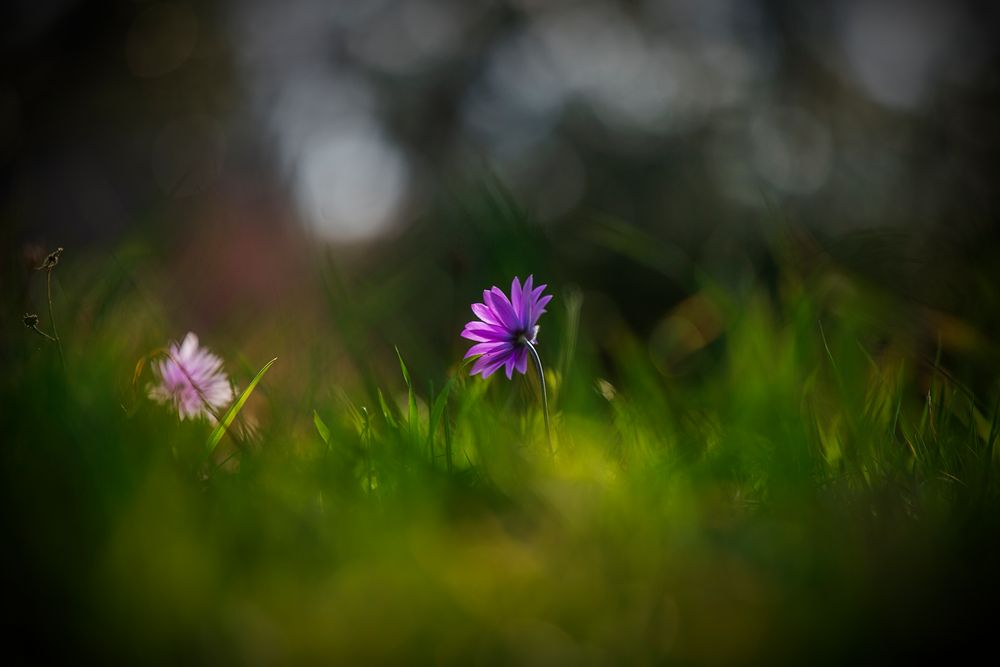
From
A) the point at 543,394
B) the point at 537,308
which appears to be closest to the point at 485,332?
the point at 537,308

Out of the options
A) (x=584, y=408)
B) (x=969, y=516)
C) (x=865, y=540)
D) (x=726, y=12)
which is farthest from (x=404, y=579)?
(x=726, y=12)

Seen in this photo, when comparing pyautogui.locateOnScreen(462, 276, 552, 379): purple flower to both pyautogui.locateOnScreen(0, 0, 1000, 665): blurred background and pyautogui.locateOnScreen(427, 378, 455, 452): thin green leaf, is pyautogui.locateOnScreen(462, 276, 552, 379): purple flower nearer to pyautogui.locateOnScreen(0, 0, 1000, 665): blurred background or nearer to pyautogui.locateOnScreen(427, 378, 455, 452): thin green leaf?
pyautogui.locateOnScreen(0, 0, 1000, 665): blurred background

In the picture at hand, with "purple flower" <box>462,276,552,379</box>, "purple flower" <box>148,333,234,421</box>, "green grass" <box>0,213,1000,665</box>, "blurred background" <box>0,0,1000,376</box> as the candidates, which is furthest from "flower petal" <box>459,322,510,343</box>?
"blurred background" <box>0,0,1000,376</box>

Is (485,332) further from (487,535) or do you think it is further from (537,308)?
(487,535)

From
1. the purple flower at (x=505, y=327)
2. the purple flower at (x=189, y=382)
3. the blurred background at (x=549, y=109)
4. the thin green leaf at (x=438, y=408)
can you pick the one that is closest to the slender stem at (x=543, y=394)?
the purple flower at (x=505, y=327)

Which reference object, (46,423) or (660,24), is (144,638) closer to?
(46,423)

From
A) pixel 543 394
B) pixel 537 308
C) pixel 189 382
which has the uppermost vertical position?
pixel 189 382
